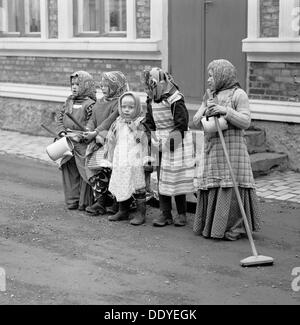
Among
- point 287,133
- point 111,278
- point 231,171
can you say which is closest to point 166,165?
point 231,171

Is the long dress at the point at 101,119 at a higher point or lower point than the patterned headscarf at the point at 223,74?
lower

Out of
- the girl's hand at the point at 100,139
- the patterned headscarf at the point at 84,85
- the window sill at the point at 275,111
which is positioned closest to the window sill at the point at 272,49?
the window sill at the point at 275,111

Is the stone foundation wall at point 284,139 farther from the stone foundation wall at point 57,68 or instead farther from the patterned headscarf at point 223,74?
the patterned headscarf at point 223,74

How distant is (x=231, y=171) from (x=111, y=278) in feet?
4.99

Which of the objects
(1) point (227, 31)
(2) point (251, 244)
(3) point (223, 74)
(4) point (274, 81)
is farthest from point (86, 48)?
(2) point (251, 244)

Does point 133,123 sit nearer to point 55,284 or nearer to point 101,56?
point 55,284

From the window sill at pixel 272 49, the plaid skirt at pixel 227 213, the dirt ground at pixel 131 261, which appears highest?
the window sill at pixel 272 49

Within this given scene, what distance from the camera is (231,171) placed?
264 inches

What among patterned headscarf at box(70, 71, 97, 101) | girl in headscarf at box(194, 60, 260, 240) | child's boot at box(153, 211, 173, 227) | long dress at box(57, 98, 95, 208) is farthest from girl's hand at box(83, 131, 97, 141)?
girl in headscarf at box(194, 60, 260, 240)

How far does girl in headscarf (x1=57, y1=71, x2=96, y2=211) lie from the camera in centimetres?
816

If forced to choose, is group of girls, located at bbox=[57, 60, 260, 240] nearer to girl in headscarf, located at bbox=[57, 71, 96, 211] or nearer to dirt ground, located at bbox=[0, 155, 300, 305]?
girl in headscarf, located at bbox=[57, 71, 96, 211]

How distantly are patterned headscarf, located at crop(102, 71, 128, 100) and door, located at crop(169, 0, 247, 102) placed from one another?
124 inches

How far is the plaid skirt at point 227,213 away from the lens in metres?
7.01

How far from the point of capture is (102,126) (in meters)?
7.90
